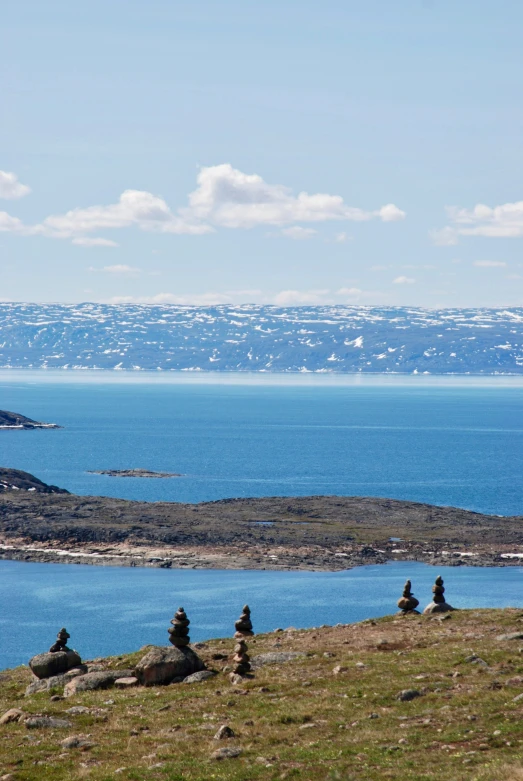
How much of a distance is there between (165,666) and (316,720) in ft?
24.7

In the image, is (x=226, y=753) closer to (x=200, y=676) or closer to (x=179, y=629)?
(x=200, y=676)

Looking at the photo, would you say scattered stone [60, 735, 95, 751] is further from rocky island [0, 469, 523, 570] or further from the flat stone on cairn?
rocky island [0, 469, 523, 570]

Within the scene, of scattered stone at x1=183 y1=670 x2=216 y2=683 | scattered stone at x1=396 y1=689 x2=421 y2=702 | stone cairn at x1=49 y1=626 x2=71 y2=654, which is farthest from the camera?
stone cairn at x1=49 y1=626 x2=71 y2=654

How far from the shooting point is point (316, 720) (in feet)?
83.6

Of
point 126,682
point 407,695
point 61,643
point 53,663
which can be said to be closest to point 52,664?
point 53,663

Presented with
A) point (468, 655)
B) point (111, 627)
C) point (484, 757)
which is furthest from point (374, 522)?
point (484, 757)

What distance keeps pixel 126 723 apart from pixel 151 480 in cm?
15017

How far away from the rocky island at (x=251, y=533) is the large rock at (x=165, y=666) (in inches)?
2903

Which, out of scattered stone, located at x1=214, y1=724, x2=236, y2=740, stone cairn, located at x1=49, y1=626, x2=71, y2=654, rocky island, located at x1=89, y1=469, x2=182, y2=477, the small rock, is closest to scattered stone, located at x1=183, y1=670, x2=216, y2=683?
stone cairn, located at x1=49, y1=626, x2=71, y2=654

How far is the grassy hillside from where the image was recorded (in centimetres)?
2189

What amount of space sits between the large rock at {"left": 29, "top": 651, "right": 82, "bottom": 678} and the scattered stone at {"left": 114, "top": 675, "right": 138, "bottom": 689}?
3095 millimetres

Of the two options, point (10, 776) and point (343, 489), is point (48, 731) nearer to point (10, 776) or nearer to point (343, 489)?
point (10, 776)

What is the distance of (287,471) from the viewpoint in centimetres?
18975

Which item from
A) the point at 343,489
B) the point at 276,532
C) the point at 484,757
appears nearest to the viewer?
the point at 484,757
